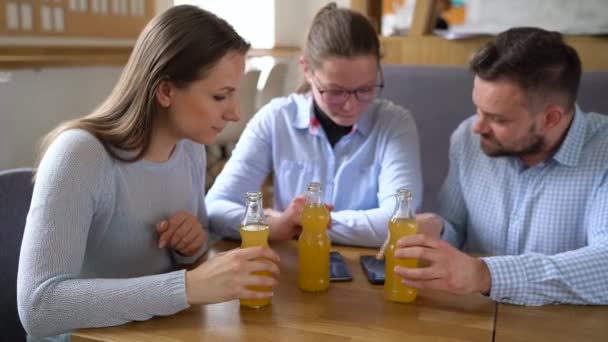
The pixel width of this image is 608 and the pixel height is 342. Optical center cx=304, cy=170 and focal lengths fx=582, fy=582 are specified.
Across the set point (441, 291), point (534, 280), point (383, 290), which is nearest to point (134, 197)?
point (383, 290)

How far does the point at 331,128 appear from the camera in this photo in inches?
72.6

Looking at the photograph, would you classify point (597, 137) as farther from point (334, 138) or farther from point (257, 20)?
point (257, 20)

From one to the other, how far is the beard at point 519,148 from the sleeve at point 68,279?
3.19ft

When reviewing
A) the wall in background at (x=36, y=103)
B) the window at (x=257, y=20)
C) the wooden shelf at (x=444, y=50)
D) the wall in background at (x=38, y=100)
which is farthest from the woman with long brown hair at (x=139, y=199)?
the window at (x=257, y=20)

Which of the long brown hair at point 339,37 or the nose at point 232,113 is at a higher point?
the long brown hair at point 339,37

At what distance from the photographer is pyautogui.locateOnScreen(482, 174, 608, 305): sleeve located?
1.14m

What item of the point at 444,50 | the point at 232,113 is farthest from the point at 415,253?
the point at 444,50

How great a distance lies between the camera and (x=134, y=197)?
1.26m

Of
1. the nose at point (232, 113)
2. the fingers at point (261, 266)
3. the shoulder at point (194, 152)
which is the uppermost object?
the nose at point (232, 113)

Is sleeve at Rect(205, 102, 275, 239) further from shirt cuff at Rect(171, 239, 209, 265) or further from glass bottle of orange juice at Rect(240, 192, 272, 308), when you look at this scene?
glass bottle of orange juice at Rect(240, 192, 272, 308)

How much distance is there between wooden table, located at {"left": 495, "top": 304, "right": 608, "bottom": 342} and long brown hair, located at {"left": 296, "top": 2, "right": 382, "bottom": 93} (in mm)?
858

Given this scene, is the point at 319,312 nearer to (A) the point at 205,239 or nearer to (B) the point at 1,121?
(A) the point at 205,239

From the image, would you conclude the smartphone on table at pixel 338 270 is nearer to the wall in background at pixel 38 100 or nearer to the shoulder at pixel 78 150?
the shoulder at pixel 78 150

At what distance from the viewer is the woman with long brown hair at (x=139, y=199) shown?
1025 mm
